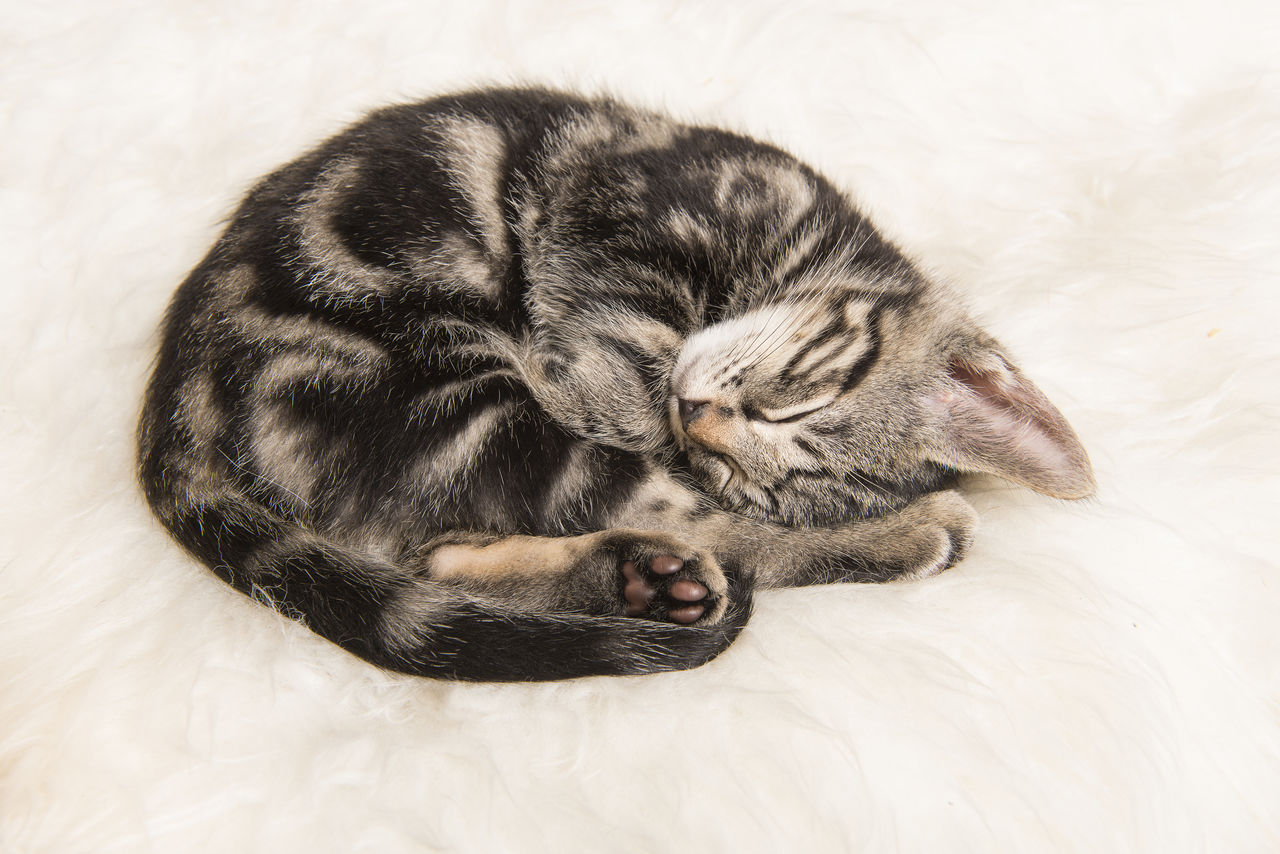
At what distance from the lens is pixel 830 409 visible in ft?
3.10

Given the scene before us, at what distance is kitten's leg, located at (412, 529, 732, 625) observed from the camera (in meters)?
0.80

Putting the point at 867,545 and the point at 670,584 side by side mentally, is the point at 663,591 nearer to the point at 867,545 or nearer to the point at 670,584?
the point at 670,584

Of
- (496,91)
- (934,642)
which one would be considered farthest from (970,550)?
(496,91)

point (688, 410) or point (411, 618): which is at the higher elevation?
point (688, 410)

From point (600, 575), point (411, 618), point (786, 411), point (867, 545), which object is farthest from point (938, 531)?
point (411, 618)

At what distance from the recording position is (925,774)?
69cm

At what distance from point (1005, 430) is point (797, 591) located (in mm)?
269

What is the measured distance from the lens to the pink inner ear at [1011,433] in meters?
0.82

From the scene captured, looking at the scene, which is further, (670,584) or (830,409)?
(830,409)

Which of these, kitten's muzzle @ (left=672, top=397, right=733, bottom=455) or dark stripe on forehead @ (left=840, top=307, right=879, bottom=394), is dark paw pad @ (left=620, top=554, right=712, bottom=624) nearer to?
kitten's muzzle @ (left=672, top=397, right=733, bottom=455)

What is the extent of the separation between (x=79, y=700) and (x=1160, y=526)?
3.30ft

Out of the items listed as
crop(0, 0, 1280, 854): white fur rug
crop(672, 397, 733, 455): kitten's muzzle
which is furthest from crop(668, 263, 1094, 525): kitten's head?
crop(0, 0, 1280, 854): white fur rug

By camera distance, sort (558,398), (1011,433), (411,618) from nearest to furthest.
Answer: (411,618)
(1011,433)
(558,398)

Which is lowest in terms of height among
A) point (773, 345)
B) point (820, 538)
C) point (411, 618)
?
point (411, 618)
